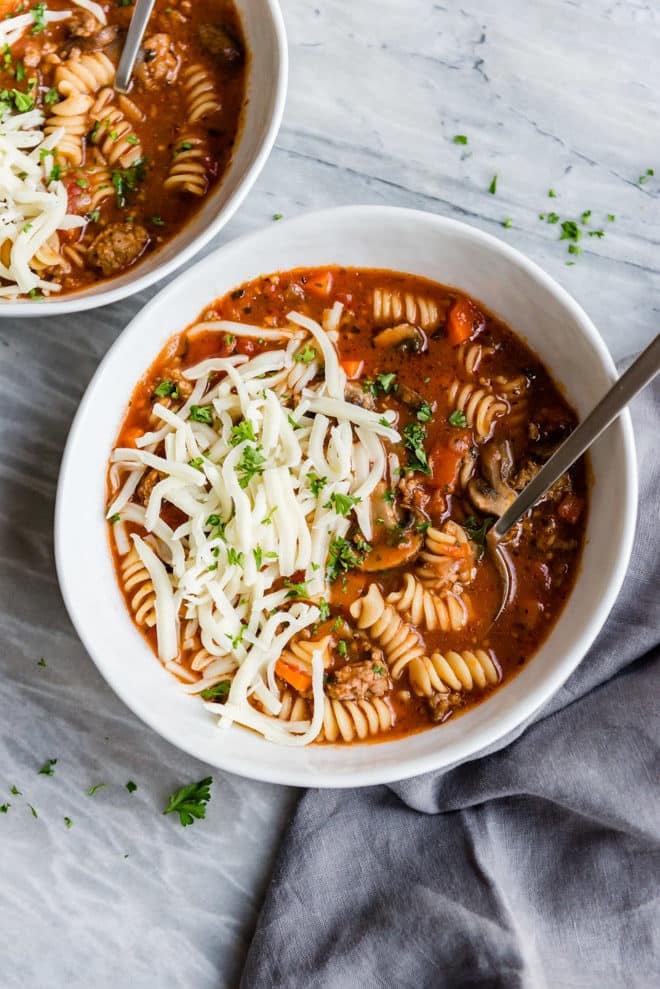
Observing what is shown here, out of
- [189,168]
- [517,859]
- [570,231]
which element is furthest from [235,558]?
[570,231]

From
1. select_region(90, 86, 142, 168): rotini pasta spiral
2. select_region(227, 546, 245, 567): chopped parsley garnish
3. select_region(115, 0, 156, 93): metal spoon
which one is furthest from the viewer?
select_region(90, 86, 142, 168): rotini pasta spiral

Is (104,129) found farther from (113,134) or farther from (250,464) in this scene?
(250,464)

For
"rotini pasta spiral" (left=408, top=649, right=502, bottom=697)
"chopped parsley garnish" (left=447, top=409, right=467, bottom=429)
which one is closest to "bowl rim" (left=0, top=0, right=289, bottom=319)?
"chopped parsley garnish" (left=447, top=409, right=467, bottom=429)

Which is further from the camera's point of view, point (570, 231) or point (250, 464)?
point (570, 231)

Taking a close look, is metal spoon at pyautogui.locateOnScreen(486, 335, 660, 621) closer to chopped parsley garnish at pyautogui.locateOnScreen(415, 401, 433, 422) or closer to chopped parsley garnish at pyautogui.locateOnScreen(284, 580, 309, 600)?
chopped parsley garnish at pyautogui.locateOnScreen(415, 401, 433, 422)

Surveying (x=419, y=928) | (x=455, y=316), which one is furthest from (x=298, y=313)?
(x=419, y=928)

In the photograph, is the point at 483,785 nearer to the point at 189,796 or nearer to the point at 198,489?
the point at 189,796
